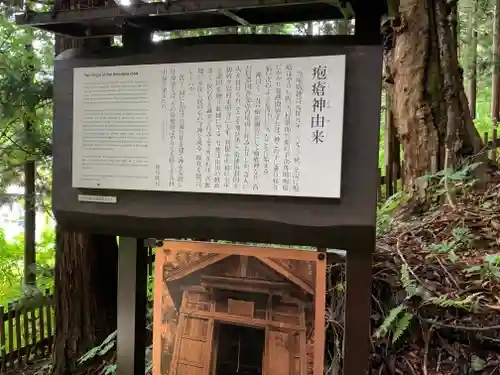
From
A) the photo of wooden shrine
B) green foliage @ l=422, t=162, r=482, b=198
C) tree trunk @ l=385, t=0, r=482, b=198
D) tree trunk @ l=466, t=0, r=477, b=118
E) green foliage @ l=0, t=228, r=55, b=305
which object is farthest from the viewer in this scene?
tree trunk @ l=466, t=0, r=477, b=118

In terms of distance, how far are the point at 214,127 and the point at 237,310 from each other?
3.72 feet

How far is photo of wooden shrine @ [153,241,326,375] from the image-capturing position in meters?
2.86

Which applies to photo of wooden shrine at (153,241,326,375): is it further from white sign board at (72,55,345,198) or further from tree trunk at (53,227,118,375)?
tree trunk at (53,227,118,375)

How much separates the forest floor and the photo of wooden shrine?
1.14 meters

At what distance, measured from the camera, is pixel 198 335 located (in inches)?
120

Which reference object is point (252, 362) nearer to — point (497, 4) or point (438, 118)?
point (438, 118)

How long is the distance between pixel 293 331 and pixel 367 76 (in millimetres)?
1544

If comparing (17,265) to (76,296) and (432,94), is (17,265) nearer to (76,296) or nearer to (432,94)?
(76,296)

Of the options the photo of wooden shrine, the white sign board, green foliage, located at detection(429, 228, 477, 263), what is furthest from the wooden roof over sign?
green foliage, located at detection(429, 228, 477, 263)

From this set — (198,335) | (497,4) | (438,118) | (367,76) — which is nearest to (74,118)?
(198,335)

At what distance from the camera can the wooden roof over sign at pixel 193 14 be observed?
2676mm

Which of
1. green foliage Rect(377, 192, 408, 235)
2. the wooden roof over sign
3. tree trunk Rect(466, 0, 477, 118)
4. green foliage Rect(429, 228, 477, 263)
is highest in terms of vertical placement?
tree trunk Rect(466, 0, 477, 118)

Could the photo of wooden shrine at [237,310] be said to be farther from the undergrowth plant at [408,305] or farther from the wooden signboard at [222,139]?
the undergrowth plant at [408,305]

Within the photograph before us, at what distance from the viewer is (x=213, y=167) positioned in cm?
281
